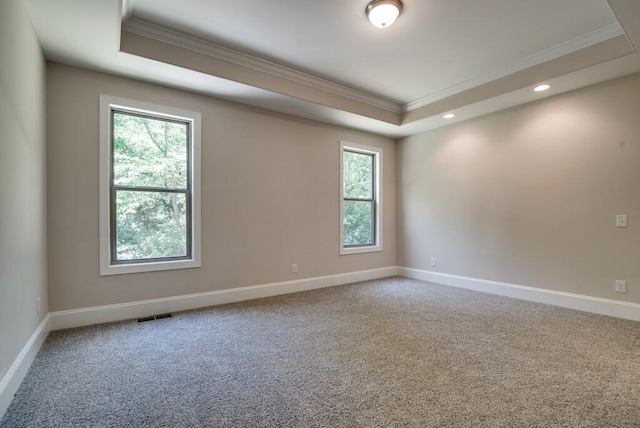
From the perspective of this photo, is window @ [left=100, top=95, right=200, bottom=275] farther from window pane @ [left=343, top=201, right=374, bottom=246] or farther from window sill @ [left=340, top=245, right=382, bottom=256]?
window pane @ [left=343, top=201, right=374, bottom=246]

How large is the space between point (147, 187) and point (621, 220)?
5.15m

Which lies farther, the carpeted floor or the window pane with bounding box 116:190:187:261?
the window pane with bounding box 116:190:187:261

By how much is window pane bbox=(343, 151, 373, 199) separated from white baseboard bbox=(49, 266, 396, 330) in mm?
1376

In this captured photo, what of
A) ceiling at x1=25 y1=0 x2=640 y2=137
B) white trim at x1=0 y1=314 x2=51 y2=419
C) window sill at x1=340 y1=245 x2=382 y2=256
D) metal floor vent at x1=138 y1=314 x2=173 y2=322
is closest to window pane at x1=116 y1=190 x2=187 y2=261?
metal floor vent at x1=138 y1=314 x2=173 y2=322

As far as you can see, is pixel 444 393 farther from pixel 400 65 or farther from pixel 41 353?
pixel 400 65

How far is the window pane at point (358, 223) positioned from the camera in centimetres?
525

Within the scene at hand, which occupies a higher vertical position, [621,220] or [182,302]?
[621,220]

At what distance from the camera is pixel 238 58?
11.0 feet

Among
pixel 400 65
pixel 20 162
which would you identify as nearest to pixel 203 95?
pixel 20 162

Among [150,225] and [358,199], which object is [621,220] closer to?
[358,199]

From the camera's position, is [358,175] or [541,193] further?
[358,175]

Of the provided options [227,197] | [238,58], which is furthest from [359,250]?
[238,58]

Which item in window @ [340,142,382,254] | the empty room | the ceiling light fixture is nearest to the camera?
the empty room

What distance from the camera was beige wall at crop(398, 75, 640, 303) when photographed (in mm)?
3365
